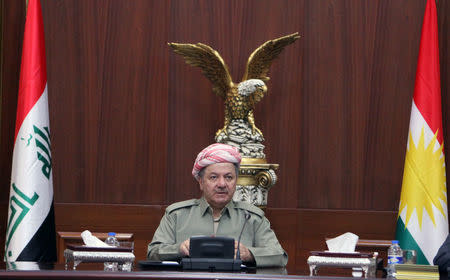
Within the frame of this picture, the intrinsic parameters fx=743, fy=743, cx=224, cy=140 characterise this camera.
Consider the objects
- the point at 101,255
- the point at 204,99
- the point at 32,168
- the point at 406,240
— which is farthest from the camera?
the point at 204,99

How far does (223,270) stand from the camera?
2736 mm

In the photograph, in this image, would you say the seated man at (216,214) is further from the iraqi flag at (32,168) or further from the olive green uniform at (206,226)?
the iraqi flag at (32,168)

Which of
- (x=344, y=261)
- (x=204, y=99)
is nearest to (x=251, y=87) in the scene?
(x=204, y=99)

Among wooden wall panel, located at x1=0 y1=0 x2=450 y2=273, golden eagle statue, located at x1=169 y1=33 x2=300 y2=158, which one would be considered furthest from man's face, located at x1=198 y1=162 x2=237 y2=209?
wooden wall panel, located at x1=0 y1=0 x2=450 y2=273

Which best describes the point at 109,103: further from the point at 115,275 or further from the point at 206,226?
the point at 115,275

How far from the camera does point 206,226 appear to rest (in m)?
3.49

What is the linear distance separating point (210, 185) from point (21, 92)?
1.77 metres

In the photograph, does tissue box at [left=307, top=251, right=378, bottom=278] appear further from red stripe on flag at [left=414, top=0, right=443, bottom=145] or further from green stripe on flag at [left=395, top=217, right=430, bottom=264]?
red stripe on flag at [left=414, top=0, right=443, bottom=145]

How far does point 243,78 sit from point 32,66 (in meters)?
1.35

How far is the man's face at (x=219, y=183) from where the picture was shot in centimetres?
347

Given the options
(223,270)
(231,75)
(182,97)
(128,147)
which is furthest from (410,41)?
(223,270)

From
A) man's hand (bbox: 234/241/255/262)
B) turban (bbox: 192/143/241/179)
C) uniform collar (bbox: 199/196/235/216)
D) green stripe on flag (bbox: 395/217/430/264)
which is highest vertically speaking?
turban (bbox: 192/143/241/179)

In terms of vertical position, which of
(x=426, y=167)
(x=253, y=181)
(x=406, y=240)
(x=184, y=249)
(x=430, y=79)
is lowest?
(x=406, y=240)

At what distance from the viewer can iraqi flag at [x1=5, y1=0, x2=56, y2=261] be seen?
4.48 meters
